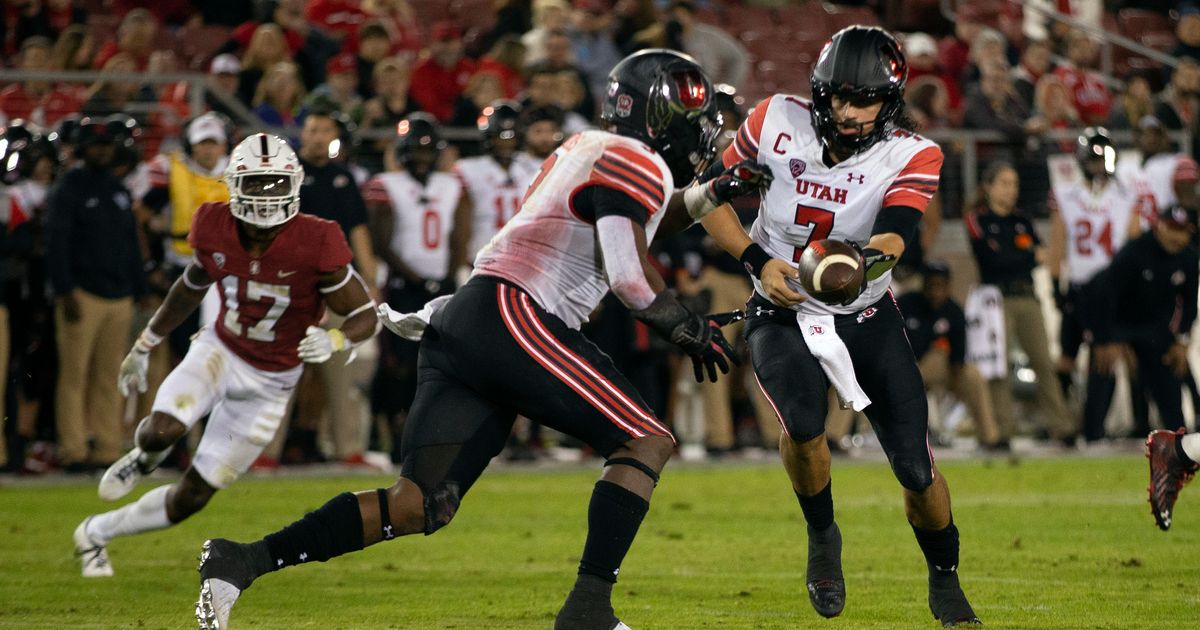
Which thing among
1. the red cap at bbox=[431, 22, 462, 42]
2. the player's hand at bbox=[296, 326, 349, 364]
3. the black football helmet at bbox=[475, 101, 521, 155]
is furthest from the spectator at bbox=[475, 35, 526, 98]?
the player's hand at bbox=[296, 326, 349, 364]

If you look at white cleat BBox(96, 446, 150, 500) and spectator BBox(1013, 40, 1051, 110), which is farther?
spectator BBox(1013, 40, 1051, 110)

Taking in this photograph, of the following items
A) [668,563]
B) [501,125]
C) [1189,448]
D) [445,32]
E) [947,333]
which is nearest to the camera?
[1189,448]

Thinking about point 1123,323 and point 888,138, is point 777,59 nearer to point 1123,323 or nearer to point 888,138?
point 1123,323

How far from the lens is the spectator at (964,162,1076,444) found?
13.4 metres

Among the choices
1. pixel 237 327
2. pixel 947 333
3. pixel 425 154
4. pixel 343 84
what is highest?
pixel 343 84

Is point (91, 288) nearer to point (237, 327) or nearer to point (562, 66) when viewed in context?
point (562, 66)

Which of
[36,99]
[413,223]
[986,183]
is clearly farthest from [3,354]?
[986,183]

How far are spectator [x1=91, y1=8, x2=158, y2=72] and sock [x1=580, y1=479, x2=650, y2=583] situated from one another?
30.6 ft

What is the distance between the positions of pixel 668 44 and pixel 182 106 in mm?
4042

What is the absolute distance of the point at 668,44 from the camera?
567 inches

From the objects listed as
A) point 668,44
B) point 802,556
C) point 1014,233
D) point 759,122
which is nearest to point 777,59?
point 668,44

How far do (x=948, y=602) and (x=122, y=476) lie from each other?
338 centimetres

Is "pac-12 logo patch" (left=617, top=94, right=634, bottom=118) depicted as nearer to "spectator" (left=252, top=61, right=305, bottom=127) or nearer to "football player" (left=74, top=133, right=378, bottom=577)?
"football player" (left=74, top=133, right=378, bottom=577)

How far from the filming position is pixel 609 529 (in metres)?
5.12
